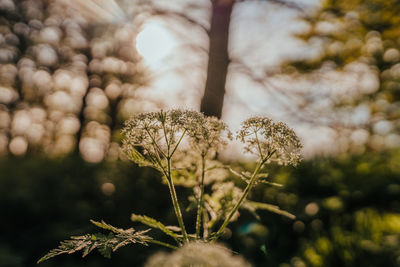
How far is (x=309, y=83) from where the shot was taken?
231 inches

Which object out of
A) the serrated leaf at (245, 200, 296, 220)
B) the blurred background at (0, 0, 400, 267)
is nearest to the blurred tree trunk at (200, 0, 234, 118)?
the blurred background at (0, 0, 400, 267)

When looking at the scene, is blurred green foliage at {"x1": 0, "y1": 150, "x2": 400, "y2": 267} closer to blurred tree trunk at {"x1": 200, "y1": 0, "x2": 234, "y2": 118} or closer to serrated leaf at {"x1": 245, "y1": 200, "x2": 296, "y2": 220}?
serrated leaf at {"x1": 245, "y1": 200, "x2": 296, "y2": 220}

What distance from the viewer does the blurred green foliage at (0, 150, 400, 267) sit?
141 inches

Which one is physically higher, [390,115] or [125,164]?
[390,115]

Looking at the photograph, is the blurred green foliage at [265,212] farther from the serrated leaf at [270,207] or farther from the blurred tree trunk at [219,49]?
the blurred tree trunk at [219,49]

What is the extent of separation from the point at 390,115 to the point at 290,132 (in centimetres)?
924

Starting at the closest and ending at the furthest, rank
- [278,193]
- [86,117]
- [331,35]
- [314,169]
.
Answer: [278,193] < [314,169] < [331,35] < [86,117]

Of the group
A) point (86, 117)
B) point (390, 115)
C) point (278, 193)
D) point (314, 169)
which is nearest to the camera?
point (278, 193)

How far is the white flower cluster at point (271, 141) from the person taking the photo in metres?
1.56

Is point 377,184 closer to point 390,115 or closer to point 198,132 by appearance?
point 198,132

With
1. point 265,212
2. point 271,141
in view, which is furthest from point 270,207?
point 265,212

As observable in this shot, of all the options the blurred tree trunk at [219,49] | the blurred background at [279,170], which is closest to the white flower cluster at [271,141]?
the blurred background at [279,170]

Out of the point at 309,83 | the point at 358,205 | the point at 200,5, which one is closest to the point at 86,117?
the point at 200,5

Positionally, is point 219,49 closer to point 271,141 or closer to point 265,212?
point 265,212
